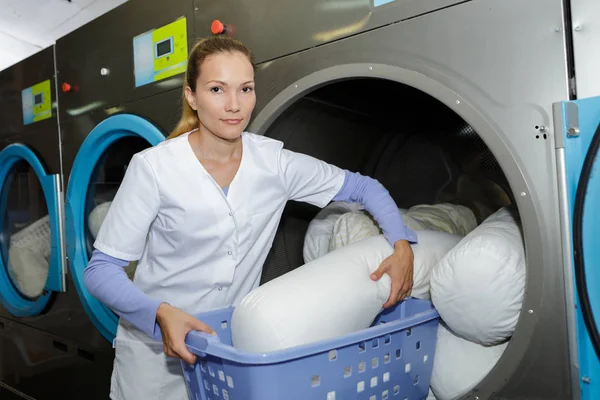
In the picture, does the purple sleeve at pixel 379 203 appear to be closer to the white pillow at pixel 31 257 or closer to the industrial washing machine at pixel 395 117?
the industrial washing machine at pixel 395 117

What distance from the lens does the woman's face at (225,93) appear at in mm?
1194

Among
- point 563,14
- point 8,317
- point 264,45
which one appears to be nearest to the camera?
point 563,14

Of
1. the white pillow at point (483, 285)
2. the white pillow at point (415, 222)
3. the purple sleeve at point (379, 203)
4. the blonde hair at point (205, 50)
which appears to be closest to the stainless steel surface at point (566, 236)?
the white pillow at point (483, 285)

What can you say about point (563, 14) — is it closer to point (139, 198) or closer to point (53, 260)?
point (139, 198)

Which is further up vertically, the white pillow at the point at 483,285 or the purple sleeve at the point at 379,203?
the purple sleeve at the point at 379,203

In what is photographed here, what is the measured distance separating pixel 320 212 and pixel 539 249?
84 centimetres

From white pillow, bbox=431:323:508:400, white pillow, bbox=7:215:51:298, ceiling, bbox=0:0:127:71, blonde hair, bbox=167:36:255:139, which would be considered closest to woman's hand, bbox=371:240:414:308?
white pillow, bbox=431:323:508:400

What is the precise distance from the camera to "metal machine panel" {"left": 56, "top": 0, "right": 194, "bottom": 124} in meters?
1.72

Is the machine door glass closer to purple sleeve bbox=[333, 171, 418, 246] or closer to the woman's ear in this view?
purple sleeve bbox=[333, 171, 418, 246]

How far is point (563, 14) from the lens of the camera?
3.03 ft

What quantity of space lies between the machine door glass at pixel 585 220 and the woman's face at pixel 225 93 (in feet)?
2.21

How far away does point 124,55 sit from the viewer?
6.33ft

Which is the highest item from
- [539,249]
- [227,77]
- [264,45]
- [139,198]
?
[264,45]

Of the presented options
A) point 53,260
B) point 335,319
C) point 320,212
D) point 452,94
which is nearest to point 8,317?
point 53,260
